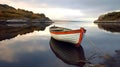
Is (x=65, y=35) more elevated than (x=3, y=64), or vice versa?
(x=65, y=35)

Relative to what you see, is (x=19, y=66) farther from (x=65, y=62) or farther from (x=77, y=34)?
(x=77, y=34)

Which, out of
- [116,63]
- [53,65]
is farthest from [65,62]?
[116,63]

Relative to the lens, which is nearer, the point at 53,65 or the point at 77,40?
the point at 53,65

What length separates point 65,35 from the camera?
27.6 metres

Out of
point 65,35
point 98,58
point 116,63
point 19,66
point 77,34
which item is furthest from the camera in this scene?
point 65,35

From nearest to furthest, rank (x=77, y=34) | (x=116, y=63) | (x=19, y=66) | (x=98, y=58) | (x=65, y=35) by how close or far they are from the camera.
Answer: (x=116, y=63)
(x=19, y=66)
(x=98, y=58)
(x=77, y=34)
(x=65, y=35)

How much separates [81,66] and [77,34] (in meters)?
8.62

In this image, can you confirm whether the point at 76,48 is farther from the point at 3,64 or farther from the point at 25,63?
the point at 3,64

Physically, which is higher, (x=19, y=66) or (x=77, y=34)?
(x=77, y=34)

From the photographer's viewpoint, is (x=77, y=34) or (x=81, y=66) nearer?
(x=81, y=66)

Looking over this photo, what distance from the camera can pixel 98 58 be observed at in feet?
67.2

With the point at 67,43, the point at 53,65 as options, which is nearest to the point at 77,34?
the point at 67,43

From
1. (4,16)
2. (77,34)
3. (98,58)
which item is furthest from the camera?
(4,16)

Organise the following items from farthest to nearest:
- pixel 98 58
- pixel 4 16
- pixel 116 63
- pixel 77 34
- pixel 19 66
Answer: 1. pixel 4 16
2. pixel 77 34
3. pixel 98 58
4. pixel 19 66
5. pixel 116 63
